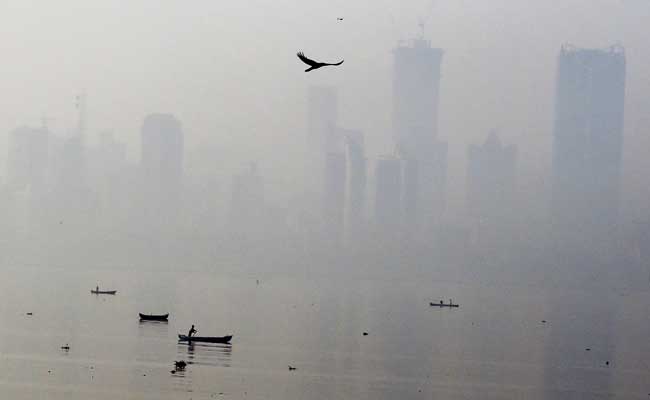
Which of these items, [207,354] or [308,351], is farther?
[308,351]

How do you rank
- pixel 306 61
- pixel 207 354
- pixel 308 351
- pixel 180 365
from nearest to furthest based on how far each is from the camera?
pixel 306 61 → pixel 180 365 → pixel 207 354 → pixel 308 351

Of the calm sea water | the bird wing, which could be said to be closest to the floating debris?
the calm sea water

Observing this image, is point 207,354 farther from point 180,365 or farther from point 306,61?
point 306,61

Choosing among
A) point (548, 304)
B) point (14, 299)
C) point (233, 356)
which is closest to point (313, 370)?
point (233, 356)

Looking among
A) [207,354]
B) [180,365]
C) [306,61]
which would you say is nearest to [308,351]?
[207,354]

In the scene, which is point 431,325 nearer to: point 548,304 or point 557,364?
point 557,364

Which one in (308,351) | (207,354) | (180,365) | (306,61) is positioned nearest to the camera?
(306,61)

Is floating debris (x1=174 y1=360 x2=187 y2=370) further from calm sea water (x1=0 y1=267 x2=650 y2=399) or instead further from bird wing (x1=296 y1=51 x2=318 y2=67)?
bird wing (x1=296 y1=51 x2=318 y2=67)

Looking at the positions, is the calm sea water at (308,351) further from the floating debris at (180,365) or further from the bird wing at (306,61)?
the bird wing at (306,61)
